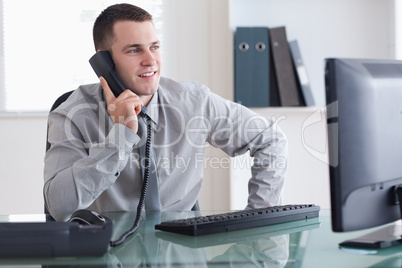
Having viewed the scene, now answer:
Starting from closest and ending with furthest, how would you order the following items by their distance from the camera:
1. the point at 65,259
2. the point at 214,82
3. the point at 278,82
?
1. the point at 65,259
2. the point at 278,82
3. the point at 214,82

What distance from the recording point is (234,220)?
4.04ft

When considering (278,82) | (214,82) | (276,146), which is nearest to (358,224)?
(276,146)

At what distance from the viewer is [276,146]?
1979mm

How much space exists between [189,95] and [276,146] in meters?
0.37

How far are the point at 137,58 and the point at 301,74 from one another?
120cm

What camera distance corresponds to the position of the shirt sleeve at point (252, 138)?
75.7 inches

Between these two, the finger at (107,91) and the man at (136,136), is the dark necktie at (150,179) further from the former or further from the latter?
the finger at (107,91)

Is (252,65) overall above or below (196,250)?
above

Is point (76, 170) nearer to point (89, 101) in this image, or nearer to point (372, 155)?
point (89, 101)

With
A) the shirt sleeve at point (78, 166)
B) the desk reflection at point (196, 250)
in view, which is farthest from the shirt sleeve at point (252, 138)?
the desk reflection at point (196, 250)

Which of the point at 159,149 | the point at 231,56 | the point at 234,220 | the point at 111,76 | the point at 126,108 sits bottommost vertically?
the point at 234,220

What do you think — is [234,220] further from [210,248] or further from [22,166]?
[22,166]

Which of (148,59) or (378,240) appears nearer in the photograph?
(378,240)

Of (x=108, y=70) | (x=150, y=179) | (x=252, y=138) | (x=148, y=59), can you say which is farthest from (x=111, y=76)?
(x=252, y=138)
